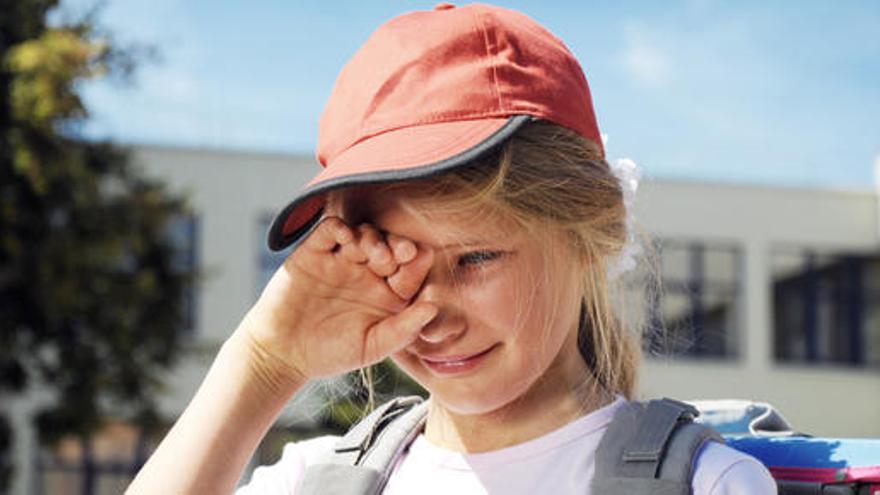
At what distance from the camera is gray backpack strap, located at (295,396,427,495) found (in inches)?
69.5

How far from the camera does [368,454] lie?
5.99ft

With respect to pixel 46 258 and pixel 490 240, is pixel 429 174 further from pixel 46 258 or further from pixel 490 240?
pixel 46 258

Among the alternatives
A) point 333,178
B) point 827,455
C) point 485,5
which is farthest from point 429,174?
point 827,455

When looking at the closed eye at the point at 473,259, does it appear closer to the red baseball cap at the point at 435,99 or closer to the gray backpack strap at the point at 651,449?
the red baseball cap at the point at 435,99

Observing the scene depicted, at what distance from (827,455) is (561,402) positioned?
0.34 meters

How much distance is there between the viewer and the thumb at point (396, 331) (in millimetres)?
1572

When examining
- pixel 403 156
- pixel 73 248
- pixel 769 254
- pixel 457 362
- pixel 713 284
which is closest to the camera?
pixel 403 156

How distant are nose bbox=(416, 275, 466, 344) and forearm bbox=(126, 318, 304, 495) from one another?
0.19 m

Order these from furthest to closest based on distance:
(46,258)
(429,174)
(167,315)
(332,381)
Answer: (167,315)
(46,258)
(332,381)
(429,174)

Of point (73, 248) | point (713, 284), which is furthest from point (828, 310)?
point (73, 248)

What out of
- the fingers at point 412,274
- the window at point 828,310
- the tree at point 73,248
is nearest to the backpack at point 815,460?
the fingers at point 412,274

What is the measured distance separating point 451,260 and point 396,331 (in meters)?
0.11

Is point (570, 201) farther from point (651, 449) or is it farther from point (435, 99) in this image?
point (651, 449)

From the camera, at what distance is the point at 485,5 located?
175 cm
